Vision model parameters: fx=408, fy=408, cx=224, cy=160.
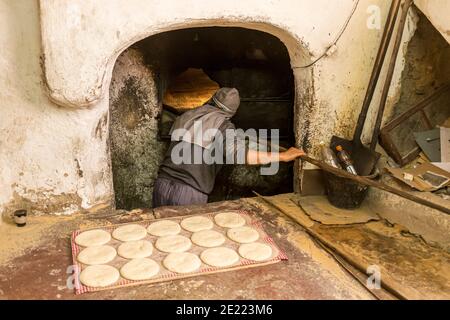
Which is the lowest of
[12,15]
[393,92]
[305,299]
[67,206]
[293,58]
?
[305,299]

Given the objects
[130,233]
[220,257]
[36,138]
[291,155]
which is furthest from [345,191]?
[36,138]

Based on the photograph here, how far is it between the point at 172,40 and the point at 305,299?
2.97 meters

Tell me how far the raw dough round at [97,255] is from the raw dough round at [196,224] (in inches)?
22.4

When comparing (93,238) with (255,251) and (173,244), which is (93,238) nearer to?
(173,244)

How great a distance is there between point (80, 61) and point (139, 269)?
1456 mm

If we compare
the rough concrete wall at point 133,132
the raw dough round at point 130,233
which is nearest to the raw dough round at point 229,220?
the raw dough round at point 130,233

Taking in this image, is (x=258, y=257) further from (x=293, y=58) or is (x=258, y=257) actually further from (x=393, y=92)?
(x=393, y=92)

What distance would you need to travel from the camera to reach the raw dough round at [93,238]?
8.99ft

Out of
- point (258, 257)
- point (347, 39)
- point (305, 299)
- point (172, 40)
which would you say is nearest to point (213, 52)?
point (172, 40)

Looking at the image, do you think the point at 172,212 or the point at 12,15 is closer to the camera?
the point at 12,15

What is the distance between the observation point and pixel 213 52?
14.6ft

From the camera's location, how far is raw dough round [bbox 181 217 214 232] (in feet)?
9.79

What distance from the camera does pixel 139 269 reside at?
8.13 ft
